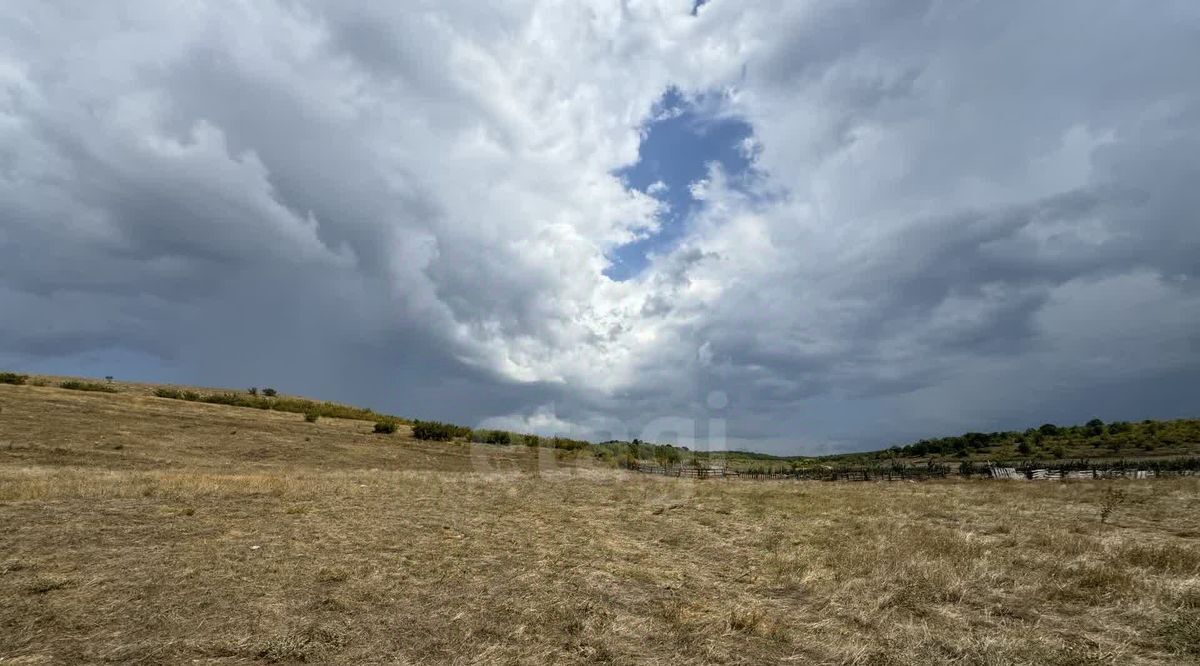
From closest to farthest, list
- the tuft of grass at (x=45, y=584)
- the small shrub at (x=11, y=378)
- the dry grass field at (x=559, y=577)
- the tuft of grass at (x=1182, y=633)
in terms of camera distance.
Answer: the tuft of grass at (x=1182, y=633)
the dry grass field at (x=559, y=577)
the tuft of grass at (x=45, y=584)
the small shrub at (x=11, y=378)

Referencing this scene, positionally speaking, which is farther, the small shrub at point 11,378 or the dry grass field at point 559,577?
the small shrub at point 11,378

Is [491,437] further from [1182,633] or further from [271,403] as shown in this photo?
[1182,633]

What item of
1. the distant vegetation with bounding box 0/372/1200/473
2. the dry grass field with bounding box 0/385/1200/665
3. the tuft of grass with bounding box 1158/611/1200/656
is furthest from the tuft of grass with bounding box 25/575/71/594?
the distant vegetation with bounding box 0/372/1200/473

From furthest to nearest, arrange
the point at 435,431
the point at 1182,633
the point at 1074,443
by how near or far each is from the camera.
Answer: the point at 1074,443, the point at 435,431, the point at 1182,633

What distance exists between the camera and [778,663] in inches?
266

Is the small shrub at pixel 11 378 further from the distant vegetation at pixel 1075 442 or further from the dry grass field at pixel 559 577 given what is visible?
the distant vegetation at pixel 1075 442

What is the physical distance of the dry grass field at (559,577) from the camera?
22.8 feet

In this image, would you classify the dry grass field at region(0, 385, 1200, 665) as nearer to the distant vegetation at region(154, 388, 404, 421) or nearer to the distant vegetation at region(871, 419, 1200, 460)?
the distant vegetation at region(154, 388, 404, 421)

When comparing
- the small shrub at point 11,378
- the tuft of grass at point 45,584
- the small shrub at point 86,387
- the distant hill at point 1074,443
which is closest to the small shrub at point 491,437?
the small shrub at point 86,387

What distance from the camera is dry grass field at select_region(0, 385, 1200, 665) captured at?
273 inches

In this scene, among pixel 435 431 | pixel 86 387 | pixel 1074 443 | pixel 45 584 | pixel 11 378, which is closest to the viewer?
pixel 45 584

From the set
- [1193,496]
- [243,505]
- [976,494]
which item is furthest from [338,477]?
[1193,496]

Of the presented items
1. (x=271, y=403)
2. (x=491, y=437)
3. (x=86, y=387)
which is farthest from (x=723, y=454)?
(x=86, y=387)

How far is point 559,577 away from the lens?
10.1 metres
